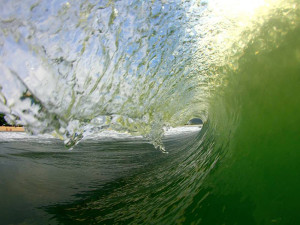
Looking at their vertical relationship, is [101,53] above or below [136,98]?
above

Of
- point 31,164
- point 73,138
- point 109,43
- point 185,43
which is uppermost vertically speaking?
point 185,43

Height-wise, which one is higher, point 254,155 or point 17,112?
point 254,155

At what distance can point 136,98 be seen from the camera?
415cm

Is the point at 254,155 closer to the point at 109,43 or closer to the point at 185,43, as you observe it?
the point at 109,43

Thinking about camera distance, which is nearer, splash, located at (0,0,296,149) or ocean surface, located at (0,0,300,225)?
ocean surface, located at (0,0,300,225)

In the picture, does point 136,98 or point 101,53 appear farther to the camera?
point 136,98

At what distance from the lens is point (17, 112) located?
219cm

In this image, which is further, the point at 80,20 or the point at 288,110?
the point at 80,20

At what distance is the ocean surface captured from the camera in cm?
143

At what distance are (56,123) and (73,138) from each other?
40 centimetres

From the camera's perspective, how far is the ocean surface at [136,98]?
1.43m

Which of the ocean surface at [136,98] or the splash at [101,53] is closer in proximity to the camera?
the ocean surface at [136,98]

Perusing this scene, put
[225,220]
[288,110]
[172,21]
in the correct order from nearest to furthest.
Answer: [225,220]
[288,110]
[172,21]

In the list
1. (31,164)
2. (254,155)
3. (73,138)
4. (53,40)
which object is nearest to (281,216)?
(254,155)
